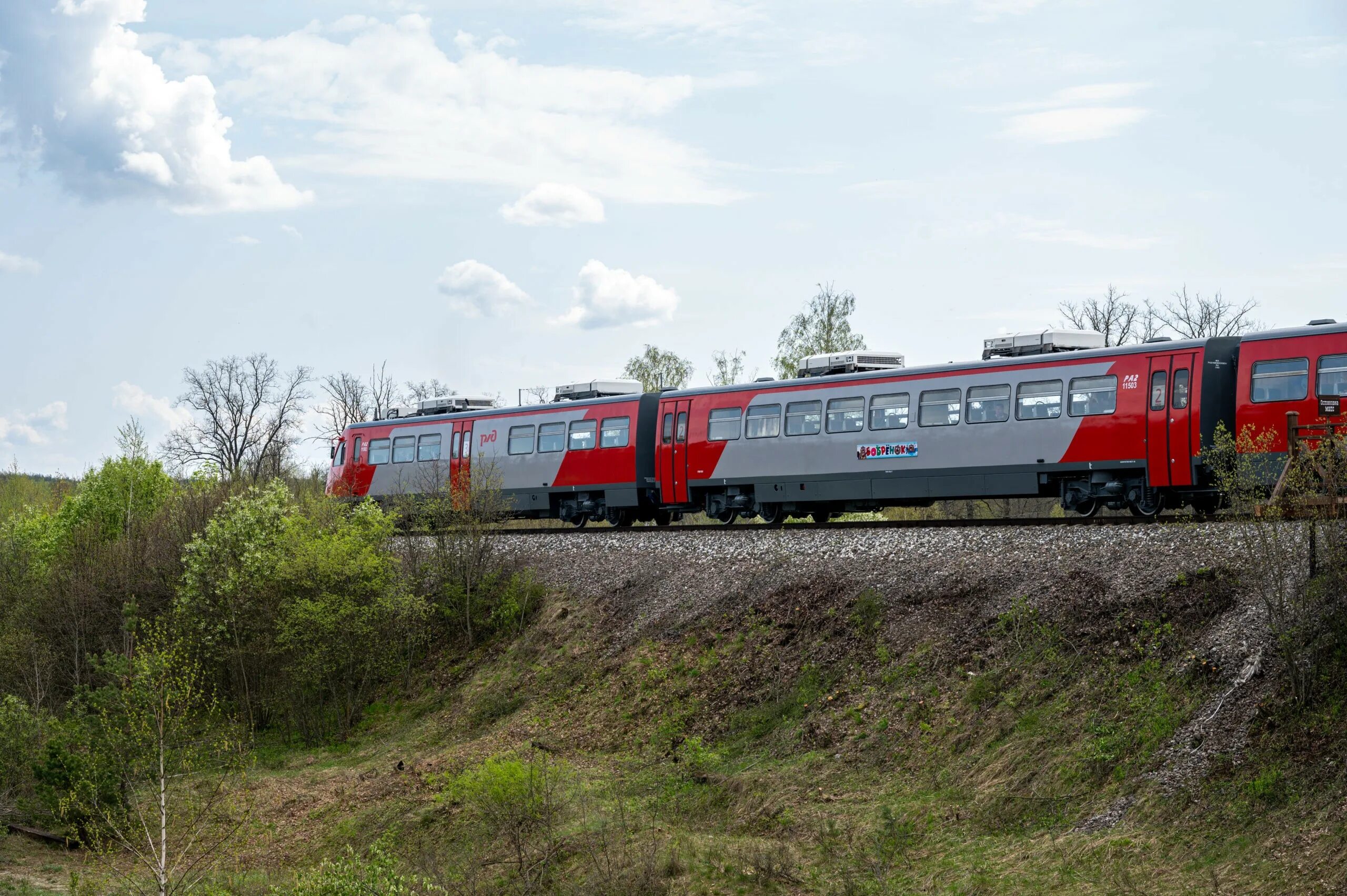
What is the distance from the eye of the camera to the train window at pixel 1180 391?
20719mm

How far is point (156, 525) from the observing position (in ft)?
120

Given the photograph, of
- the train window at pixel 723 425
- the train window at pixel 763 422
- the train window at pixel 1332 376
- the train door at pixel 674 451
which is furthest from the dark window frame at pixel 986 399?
the train door at pixel 674 451

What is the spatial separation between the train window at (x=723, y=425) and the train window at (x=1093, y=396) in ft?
23.8

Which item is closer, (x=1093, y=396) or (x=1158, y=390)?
(x=1158, y=390)

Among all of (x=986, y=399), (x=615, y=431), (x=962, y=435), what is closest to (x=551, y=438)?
(x=615, y=431)

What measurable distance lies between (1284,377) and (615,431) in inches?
565

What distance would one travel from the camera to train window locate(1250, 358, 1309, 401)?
19.7 meters

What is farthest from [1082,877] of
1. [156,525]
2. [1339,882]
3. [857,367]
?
[156,525]

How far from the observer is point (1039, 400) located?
2247 centimetres

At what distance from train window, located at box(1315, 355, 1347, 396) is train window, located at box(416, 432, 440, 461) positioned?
20839mm

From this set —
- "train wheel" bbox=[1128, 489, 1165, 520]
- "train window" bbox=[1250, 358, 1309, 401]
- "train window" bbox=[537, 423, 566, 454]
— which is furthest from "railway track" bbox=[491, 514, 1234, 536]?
"train window" bbox=[1250, 358, 1309, 401]

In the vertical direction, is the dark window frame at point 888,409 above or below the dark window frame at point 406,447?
above

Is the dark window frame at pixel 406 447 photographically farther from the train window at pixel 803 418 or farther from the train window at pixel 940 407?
the train window at pixel 940 407

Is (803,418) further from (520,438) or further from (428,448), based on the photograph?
(428,448)
